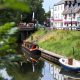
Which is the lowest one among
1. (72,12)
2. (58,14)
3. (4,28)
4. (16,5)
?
(58,14)

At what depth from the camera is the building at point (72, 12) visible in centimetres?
6300

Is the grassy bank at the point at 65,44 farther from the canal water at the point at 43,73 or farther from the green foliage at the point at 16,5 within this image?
the green foliage at the point at 16,5

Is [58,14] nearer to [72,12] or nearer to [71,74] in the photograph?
[72,12]

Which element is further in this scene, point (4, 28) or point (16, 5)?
point (4, 28)

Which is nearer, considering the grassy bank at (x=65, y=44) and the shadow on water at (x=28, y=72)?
the shadow on water at (x=28, y=72)

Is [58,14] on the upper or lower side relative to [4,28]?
lower

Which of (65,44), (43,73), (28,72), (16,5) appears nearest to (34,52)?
(65,44)

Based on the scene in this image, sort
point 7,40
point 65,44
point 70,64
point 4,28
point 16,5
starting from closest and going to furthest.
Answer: point 16,5 → point 4,28 → point 7,40 → point 70,64 → point 65,44

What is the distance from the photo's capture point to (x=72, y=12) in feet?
210

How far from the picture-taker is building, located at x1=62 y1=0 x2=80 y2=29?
207 ft

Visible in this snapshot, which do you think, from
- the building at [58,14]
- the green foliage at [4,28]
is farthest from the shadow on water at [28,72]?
the building at [58,14]

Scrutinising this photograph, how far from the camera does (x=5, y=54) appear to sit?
280cm

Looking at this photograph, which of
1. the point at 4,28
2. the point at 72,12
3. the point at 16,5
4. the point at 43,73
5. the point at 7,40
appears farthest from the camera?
the point at 72,12

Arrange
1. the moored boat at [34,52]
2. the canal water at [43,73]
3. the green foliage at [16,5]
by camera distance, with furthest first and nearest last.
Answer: the moored boat at [34,52] → the canal water at [43,73] → the green foliage at [16,5]
